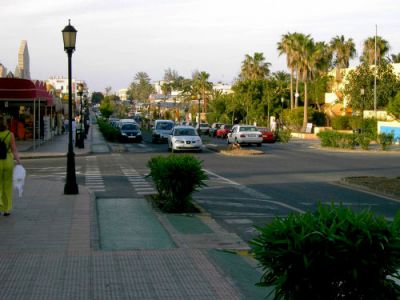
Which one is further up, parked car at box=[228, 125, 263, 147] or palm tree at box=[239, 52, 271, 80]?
palm tree at box=[239, 52, 271, 80]

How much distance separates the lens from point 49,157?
32156mm

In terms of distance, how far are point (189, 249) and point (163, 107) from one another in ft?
405

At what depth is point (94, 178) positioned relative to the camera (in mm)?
20953

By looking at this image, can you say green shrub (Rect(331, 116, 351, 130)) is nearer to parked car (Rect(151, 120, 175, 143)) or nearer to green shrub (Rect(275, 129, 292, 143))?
green shrub (Rect(275, 129, 292, 143))

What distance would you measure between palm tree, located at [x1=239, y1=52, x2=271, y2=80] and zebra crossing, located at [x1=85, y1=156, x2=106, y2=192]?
6758cm

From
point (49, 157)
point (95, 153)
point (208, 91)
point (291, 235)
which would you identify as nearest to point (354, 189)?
point (291, 235)

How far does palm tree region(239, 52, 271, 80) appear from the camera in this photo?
307 feet

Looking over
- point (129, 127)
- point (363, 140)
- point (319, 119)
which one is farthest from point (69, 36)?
point (319, 119)

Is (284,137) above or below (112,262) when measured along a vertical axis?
above

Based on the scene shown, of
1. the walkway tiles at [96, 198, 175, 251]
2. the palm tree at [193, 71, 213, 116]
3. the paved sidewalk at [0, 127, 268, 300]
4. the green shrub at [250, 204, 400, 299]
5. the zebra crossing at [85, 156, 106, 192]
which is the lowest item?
the zebra crossing at [85, 156, 106, 192]

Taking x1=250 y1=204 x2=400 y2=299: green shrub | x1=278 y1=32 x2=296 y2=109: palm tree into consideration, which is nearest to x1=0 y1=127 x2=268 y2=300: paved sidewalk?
x1=250 y1=204 x2=400 y2=299: green shrub

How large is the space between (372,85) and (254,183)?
1933 inches

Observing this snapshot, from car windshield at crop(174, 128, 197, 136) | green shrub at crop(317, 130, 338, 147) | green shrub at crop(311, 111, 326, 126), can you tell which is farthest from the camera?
green shrub at crop(311, 111, 326, 126)

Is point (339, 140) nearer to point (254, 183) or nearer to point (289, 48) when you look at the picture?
point (254, 183)
